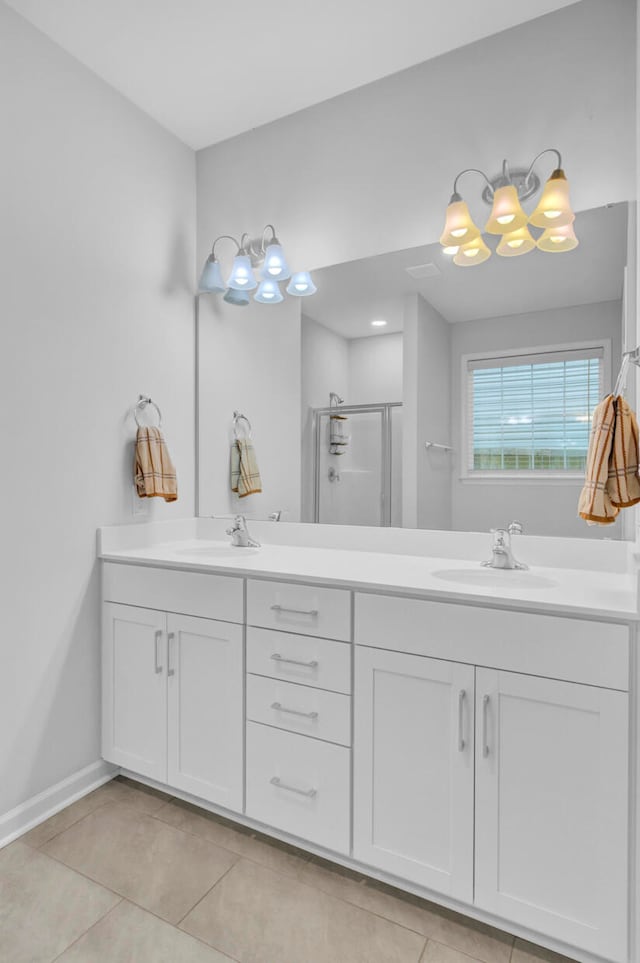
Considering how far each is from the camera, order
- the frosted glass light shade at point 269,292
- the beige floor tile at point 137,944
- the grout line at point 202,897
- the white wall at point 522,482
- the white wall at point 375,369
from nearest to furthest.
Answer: the beige floor tile at point 137,944 < the grout line at point 202,897 < the white wall at point 522,482 < the white wall at point 375,369 < the frosted glass light shade at point 269,292

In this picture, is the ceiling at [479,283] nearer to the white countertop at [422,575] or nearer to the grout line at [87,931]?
the white countertop at [422,575]

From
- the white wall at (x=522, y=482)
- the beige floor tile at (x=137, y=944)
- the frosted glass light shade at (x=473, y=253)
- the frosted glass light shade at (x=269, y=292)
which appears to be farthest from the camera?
the frosted glass light shade at (x=269, y=292)

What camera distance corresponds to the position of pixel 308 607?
156 cm

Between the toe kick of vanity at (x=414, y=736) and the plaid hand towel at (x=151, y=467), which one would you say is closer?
the toe kick of vanity at (x=414, y=736)

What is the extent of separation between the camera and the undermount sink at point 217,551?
216 centimetres

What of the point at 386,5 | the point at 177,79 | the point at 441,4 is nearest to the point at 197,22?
the point at 177,79

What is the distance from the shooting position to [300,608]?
1579 mm

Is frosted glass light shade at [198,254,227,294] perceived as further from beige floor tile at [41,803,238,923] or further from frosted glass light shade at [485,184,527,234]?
beige floor tile at [41,803,238,923]

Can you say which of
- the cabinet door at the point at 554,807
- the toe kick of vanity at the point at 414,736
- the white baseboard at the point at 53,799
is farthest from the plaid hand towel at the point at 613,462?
the white baseboard at the point at 53,799

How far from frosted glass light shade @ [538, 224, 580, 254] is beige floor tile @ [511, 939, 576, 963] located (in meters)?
1.90

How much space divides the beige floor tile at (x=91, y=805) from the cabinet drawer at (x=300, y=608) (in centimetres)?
83

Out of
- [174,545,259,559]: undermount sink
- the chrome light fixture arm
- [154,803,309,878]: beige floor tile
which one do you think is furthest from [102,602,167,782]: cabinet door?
the chrome light fixture arm

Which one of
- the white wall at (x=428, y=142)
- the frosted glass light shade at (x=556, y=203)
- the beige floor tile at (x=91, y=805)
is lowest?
the beige floor tile at (x=91, y=805)

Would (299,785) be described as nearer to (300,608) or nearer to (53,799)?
(300,608)
